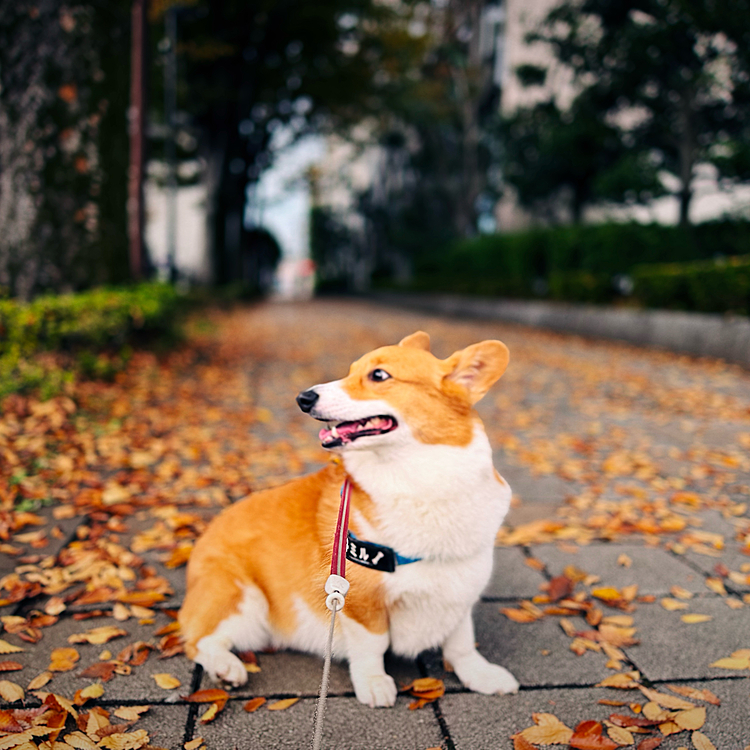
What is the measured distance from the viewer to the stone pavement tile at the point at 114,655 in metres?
2.14

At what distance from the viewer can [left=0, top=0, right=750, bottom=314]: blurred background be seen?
7195 millimetres

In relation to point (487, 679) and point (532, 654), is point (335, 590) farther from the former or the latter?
point (532, 654)

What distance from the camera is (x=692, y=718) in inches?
79.1

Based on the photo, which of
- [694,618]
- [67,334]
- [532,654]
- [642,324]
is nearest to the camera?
[532,654]

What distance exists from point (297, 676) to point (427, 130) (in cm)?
2625

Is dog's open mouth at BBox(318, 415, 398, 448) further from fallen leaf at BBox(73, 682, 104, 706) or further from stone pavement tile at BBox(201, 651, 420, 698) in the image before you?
fallen leaf at BBox(73, 682, 104, 706)

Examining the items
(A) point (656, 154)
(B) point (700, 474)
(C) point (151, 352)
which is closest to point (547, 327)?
(A) point (656, 154)

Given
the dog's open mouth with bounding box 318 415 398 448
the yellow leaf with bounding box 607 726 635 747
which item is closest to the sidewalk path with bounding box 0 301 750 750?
the yellow leaf with bounding box 607 726 635 747

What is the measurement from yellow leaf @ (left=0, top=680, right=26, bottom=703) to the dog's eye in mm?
1603

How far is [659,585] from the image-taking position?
297 centimetres

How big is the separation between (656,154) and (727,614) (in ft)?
47.2

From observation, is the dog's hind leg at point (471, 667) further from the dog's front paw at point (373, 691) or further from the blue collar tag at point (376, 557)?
the blue collar tag at point (376, 557)

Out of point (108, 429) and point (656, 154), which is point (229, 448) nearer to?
point (108, 429)

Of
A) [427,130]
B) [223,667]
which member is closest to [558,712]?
[223,667]
